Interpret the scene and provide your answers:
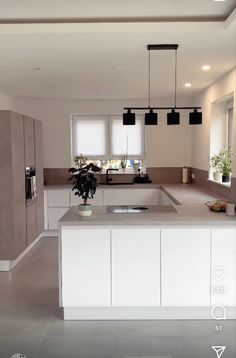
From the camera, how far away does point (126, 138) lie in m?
7.45

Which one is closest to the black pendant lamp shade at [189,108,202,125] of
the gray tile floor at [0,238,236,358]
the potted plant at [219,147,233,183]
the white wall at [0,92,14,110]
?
the potted plant at [219,147,233,183]

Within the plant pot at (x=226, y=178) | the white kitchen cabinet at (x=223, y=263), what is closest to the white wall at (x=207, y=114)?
the plant pot at (x=226, y=178)

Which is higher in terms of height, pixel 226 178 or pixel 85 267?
pixel 226 178

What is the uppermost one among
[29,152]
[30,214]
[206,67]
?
[206,67]

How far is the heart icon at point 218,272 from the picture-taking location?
10.9 feet

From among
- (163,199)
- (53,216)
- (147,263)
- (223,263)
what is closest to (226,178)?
(163,199)

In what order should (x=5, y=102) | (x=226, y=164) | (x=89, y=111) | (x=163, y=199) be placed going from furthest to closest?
(x=89, y=111) < (x=5, y=102) < (x=163, y=199) < (x=226, y=164)

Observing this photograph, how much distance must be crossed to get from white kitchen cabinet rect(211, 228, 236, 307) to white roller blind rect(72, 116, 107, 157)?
4451 mm

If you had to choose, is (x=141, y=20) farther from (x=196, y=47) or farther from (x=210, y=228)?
(x=210, y=228)

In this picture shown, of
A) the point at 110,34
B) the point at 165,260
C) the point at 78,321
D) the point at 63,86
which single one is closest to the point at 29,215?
the point at 63,86

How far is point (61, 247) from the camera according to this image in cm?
336

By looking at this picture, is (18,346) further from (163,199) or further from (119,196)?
(119,196)

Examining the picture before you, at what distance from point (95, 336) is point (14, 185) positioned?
2.52 meters

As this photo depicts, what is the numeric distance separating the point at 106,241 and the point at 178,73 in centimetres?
269
